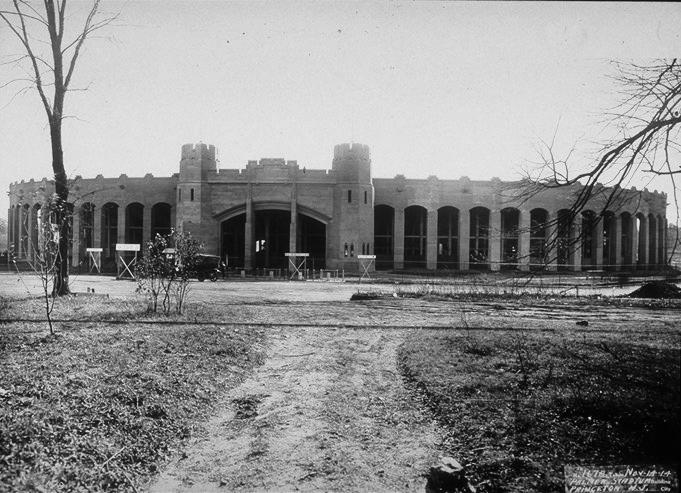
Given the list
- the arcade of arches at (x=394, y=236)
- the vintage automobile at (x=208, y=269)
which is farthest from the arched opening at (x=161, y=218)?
the vintage automobile at (x=208, y=269)

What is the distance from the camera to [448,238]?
133 ft

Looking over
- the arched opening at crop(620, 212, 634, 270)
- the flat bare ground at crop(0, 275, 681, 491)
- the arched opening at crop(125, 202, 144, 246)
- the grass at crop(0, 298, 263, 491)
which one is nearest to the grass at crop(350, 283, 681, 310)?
the flat bare ground at crop(0, 275, 681, 491)

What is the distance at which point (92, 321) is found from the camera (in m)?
10.2

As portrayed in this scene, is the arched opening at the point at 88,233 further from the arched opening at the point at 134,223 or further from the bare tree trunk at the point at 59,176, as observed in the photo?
the bare tree trunk at the point at 59,176

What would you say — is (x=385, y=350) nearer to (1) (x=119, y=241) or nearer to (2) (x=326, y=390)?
(2) (x=326, y=390)

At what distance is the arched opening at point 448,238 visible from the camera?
1541 inches

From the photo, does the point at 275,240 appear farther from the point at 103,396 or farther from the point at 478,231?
the point at 103,396

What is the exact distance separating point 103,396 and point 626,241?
4905 cm

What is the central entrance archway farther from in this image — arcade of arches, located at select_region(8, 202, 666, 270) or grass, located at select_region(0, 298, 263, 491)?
grass, located at select_region(0, 298, 263, 491)

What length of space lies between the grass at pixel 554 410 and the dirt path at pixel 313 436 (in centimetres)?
50

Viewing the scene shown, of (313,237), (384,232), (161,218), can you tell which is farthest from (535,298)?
(161,218)

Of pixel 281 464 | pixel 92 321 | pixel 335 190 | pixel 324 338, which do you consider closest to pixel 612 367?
pixel 281 464

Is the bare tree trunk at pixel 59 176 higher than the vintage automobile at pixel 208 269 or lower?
Result: higher

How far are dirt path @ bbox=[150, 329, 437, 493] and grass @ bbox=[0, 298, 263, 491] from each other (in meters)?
0.38
